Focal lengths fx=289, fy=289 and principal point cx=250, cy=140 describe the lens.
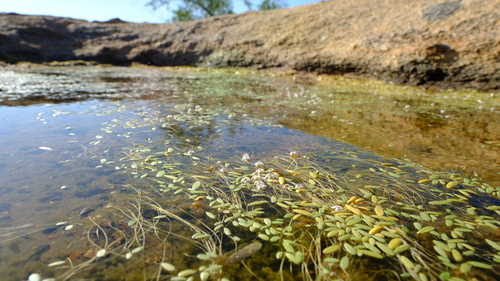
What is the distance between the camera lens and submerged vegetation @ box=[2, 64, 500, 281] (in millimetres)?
1119

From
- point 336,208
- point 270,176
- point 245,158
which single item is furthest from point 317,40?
point 336,208

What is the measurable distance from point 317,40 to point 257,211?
833 cm

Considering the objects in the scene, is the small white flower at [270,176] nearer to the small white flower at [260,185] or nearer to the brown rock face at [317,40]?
the small white flower at [260,185]

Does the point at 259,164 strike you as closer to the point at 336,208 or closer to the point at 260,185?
the point at 260,185

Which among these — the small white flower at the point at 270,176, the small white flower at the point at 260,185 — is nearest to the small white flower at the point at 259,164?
the small white flower at the point at 270,176

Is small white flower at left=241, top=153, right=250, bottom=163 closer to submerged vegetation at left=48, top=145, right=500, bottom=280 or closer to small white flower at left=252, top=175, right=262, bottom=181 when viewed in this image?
submerged vegetation at left=48, top=145, right=500, bottom=280

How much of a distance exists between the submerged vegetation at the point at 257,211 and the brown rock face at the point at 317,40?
167 inches

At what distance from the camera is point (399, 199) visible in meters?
1.64

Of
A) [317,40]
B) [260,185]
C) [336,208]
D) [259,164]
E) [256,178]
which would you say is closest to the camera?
[336,208]

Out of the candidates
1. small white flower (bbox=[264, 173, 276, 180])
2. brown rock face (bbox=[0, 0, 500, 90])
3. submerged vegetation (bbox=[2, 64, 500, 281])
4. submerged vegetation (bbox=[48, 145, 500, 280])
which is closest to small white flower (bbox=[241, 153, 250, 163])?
submerged vegetation (bbox=[2, 64, 500, 281])

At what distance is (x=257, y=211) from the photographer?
146cm

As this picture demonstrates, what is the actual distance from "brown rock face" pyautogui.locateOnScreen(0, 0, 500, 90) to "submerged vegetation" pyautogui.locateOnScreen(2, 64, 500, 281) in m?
4.25

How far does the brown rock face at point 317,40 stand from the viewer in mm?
6102

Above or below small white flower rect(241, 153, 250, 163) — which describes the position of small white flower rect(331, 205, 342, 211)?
above
